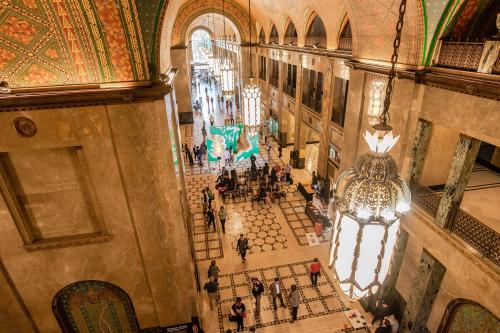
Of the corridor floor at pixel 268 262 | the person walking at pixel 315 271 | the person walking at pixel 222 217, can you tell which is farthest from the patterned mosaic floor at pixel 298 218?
the person walking at pixel 222 217

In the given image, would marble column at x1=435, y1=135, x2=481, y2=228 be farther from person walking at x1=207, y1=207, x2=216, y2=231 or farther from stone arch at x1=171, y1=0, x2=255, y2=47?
stone arch at x1=171, y1=0, x2=255, y2=47

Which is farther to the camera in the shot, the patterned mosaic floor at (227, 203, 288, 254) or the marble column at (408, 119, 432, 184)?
the patterned mosaic floor at (227, 203, 288, 254)

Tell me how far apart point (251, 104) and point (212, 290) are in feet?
14.1

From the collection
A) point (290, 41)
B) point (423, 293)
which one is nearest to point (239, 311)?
point (423, 293)

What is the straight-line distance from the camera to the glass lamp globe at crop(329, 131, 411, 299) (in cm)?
194

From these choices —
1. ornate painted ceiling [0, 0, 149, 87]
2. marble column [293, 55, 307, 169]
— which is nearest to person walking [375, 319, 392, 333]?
ornate painted ceiling [0, 0, 149, 87]

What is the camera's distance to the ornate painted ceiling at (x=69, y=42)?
3482 mm

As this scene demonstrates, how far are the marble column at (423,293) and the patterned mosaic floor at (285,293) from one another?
4.54 feet

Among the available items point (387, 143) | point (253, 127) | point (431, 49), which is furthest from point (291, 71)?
point (387, 143)

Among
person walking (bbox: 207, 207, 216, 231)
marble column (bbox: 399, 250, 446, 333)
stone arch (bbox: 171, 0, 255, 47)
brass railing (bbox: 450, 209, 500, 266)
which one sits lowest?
person walking (bbox: 207, 207, 216, 231)

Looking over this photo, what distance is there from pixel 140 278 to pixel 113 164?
2.06 metres

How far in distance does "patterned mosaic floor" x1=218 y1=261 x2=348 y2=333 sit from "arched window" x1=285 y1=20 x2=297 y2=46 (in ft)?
28.9

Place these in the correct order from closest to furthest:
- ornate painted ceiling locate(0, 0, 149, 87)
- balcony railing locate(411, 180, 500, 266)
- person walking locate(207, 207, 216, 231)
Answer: ornate painted ceiling locate(0, 0, 149, 87) → balcony railing locate(411, 180, 500, 266) → person walking locate(207, 207, 216, 231)

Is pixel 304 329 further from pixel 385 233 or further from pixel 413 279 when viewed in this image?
pixel 385 233
